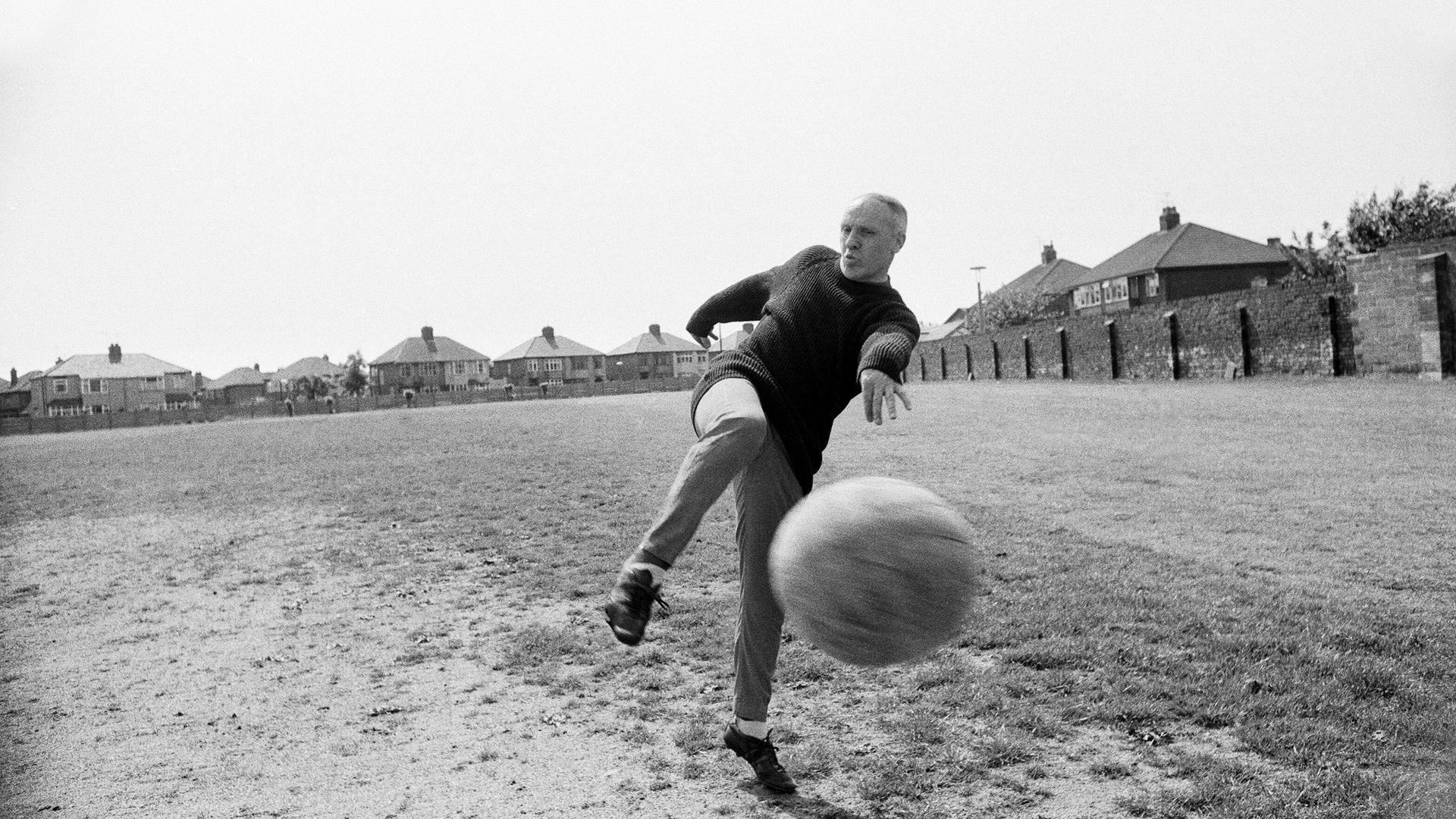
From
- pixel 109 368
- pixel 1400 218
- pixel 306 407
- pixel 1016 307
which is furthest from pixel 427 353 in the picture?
pixel 1400 218

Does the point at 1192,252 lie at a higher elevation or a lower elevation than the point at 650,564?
higher

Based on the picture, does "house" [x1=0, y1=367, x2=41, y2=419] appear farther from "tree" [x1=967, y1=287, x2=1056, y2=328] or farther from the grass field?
the grass field

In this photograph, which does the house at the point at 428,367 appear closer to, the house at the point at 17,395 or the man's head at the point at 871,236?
the house at the point at 17,395

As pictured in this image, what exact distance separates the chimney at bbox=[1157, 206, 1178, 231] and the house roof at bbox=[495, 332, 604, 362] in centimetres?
8768

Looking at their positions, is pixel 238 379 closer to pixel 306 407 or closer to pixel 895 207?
pixel 306 407

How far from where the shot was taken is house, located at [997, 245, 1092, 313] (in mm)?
95250

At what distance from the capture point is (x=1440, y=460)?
14.8 metres

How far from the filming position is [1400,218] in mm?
60062

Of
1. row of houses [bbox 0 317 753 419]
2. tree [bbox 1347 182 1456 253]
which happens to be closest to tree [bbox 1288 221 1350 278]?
tree [bbox 1347 182 1456 253]

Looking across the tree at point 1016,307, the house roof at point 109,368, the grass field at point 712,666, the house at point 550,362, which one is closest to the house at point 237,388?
the house roof at point 109,368

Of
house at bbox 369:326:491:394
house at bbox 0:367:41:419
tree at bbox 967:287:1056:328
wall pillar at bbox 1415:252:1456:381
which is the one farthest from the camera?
house at bbox 369:326:491:394

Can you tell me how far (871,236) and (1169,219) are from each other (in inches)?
3421

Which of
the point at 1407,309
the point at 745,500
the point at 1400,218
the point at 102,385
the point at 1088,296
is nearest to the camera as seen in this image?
the point at 745,500

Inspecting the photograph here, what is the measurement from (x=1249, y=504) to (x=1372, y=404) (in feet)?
40.1
